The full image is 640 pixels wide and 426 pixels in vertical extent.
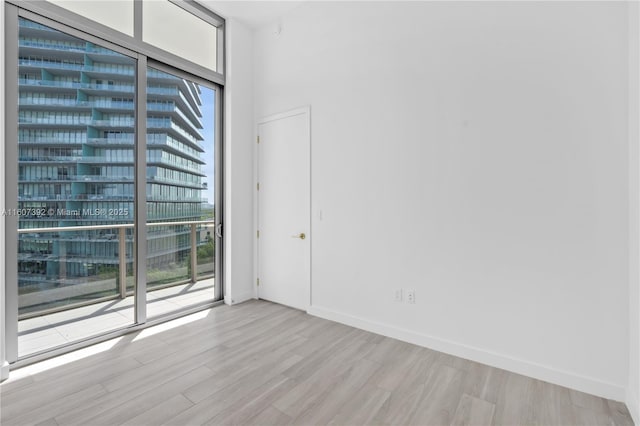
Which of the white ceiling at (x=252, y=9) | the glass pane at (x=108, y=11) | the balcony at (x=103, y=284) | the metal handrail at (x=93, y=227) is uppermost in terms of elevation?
the white ceiling at (x=252, y=9)

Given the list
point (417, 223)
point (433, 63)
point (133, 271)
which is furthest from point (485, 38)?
point (133, 271)

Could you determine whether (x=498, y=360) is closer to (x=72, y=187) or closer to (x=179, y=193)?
(x=179, y=193)

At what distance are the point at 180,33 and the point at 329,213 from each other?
2.63 m

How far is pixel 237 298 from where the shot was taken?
3.88 m

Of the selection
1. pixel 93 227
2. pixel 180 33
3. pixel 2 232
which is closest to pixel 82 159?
pixel 93 227

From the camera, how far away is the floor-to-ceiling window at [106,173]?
2.39m

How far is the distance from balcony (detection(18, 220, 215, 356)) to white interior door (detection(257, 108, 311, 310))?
28.3 inches

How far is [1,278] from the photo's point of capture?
7.16 feet

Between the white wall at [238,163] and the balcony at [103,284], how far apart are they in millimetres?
304

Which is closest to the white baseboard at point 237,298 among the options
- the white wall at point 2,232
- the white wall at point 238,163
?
the white wall at point 238,163

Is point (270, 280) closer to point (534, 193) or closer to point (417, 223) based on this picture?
point (417, 223)

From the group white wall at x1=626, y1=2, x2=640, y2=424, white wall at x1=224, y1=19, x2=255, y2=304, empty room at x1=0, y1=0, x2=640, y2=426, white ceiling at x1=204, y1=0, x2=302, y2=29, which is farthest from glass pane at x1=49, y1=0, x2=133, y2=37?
white wall at x1=626, y1=2, x2=640, y2=424

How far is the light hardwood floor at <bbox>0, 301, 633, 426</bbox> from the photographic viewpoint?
1810 mm

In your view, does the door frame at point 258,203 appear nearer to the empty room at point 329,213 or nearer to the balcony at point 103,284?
the empty room at point 329,213
